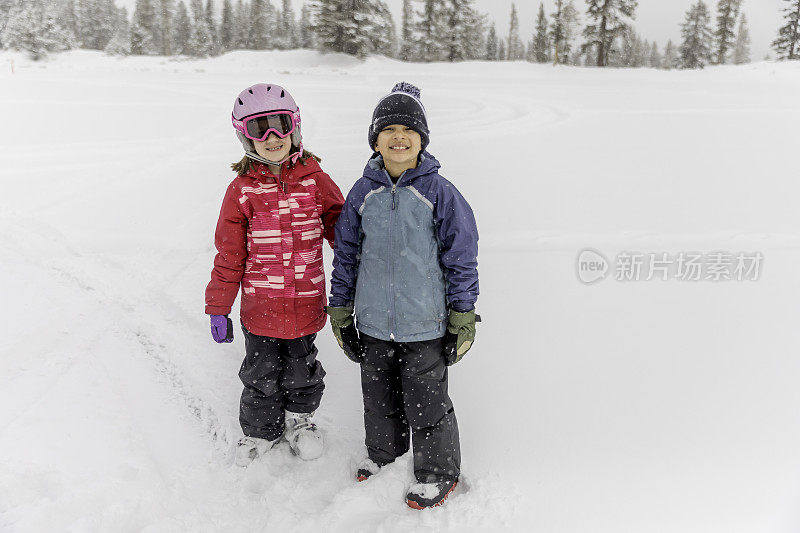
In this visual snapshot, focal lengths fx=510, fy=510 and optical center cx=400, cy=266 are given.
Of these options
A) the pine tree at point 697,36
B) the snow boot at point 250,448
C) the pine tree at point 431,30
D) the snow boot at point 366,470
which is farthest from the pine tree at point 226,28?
the snow boot at point 366,470

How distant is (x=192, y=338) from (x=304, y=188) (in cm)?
189

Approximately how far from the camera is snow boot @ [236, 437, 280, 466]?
277cm

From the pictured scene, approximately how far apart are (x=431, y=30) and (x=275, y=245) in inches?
1555

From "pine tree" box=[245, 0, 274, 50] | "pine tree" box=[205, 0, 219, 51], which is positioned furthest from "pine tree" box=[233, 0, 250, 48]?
"pine tree" box=[245, 0, 274, 50]

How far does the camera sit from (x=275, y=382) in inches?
110

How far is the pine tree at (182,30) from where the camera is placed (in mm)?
55344

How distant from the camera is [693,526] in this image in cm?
223

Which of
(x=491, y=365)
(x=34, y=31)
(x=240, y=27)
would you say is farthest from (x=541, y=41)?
(x=491, y=365)

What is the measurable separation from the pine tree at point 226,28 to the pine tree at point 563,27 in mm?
36734

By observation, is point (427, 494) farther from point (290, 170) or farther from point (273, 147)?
point (273, 147)

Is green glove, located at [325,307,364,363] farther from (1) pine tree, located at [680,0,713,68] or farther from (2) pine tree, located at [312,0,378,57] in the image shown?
(1) pine tree, located at [680,0,713,68]

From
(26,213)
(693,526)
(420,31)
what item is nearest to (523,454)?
(693,526)

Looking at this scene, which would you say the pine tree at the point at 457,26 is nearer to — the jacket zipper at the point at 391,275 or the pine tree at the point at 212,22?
the pine tree at the point at 212,22

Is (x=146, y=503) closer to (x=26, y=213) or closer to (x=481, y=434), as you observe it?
(x=481, y=434)
